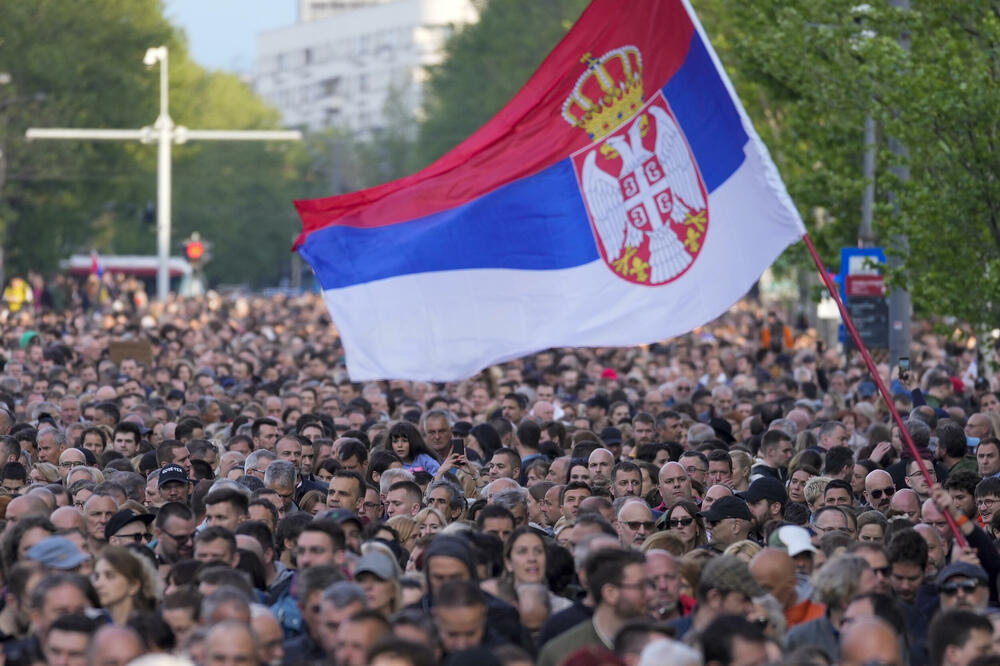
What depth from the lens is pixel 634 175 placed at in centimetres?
1271

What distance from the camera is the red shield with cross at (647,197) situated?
1246cm

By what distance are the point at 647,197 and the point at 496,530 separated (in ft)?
8.40

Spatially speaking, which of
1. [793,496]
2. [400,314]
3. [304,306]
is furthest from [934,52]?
[304,306]

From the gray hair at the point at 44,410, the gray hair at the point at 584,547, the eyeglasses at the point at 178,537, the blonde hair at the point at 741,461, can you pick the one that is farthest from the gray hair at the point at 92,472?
the gray hair at the point at 44,410

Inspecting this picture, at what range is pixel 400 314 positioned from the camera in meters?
13.3

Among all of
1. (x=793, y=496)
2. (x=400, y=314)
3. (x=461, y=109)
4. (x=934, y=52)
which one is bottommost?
(x=793, y=496)

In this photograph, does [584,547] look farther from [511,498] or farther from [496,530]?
[511,498]

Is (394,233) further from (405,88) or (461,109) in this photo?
(405,88)

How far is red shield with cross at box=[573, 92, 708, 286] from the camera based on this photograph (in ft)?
40.9

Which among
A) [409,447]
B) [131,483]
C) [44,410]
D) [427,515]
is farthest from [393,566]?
[44,410]

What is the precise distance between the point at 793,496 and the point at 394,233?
3.23m

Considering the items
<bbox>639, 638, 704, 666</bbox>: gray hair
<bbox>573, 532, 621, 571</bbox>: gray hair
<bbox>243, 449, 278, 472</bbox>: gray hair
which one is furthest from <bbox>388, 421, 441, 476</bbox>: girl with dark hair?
<bbox>639, 638, 704, 666</bbox>: gray hair

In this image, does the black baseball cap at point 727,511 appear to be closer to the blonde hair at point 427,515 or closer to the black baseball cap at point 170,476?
the blonde hair at point 427,515

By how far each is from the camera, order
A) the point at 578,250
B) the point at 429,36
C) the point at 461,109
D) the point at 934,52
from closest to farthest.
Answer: the point at 578,250, the point at 934,52, the point at 461,109, the point at 429,36
